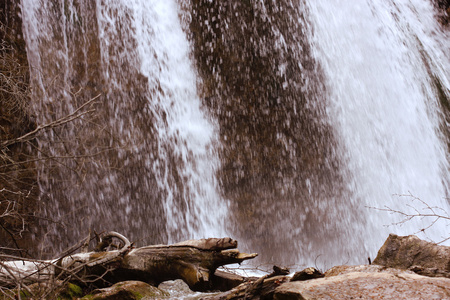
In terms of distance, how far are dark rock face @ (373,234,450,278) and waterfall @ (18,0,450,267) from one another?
3742mm

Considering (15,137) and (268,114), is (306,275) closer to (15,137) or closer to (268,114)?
(15,137)

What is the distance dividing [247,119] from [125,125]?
7.74 ft

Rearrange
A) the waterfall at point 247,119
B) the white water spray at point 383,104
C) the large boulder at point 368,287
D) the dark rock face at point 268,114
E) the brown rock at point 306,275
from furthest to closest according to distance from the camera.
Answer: the dark rock face at point 268,114 → the waterfall at point 247,119 → the white water spray at point 383,104 → the brown rock at point 306,275 → the large boulder at point 368,287

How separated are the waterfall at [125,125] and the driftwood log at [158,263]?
12.5 feet

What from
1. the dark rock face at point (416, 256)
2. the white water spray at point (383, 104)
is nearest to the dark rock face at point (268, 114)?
the white water spray at point (383, 104)

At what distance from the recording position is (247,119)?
29.3 feet

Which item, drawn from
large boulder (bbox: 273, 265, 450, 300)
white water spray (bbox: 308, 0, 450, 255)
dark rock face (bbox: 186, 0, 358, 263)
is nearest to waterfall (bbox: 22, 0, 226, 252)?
dark rock face (bbox: 186, 0, 358, 263)

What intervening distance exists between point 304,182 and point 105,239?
4935 millimetres

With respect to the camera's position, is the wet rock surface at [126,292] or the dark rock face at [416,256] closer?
the dark rock face at [416,256]

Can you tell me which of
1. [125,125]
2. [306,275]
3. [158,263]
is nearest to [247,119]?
[125,125]

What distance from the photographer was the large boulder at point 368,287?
2.77m

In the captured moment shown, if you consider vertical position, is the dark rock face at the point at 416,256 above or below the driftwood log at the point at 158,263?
below

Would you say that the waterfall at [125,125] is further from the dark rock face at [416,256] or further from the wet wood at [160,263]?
the dark rock face at [416,256]

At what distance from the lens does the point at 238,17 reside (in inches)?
360
